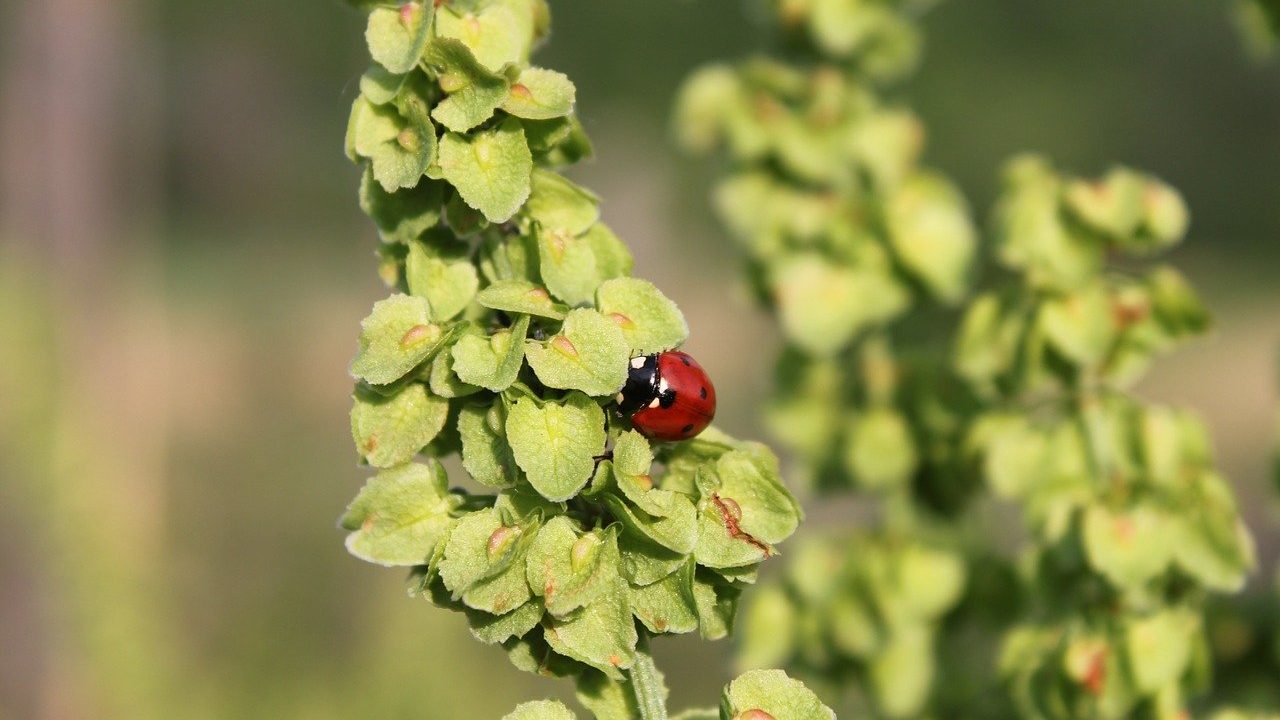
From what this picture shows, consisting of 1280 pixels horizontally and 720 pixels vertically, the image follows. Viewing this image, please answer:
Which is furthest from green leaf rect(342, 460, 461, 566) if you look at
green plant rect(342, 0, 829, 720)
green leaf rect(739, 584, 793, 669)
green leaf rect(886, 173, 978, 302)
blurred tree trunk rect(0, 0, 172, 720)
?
blurred tree trunk rect(0, 0, 172, 720)

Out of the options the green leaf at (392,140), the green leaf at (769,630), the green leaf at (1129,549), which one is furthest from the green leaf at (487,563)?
the green leaf at (769,630)

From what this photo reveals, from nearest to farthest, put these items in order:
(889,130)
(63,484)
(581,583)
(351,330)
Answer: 1. (581,583)
2. (889,130)
3. (63,484)
4. (351,330)

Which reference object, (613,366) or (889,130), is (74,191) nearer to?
(889,130)

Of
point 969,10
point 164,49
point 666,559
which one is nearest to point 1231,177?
point 969,10

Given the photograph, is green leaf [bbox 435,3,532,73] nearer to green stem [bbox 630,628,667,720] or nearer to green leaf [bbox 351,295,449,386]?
green leaf [bbox 351,295,449,386]

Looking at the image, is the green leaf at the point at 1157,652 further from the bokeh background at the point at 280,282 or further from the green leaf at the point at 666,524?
the green leaf at the point at 666,524

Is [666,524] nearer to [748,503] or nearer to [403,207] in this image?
[748,503]

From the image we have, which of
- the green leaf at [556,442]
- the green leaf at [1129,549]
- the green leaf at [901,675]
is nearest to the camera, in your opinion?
the green leaf at [556,442]
